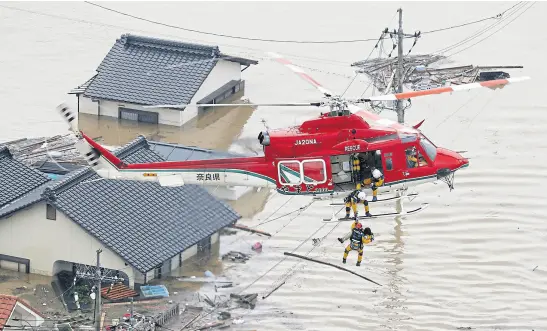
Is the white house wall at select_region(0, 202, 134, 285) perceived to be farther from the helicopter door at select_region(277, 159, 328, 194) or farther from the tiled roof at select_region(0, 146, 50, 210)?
the helicopter door at select_region(277, 159, 328, 194)

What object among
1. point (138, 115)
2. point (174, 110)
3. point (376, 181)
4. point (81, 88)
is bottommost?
point (376, 181)

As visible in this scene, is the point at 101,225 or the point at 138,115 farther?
the point at 138,115

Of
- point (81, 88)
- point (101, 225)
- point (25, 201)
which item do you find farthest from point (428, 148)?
point (81, 88)

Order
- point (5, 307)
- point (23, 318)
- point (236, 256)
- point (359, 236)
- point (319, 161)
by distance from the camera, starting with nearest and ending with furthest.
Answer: point (5, 307)
point (23, 318)
point (319, 161)
point (359, 236)
point (236, 256)

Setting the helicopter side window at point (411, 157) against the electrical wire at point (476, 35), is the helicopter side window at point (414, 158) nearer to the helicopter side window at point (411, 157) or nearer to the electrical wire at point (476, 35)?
the helicopter side window at point (411, 157)

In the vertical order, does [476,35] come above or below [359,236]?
above

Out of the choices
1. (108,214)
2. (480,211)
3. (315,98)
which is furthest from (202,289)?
(315,98)

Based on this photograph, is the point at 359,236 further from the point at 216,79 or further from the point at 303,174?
the point at 216,79
